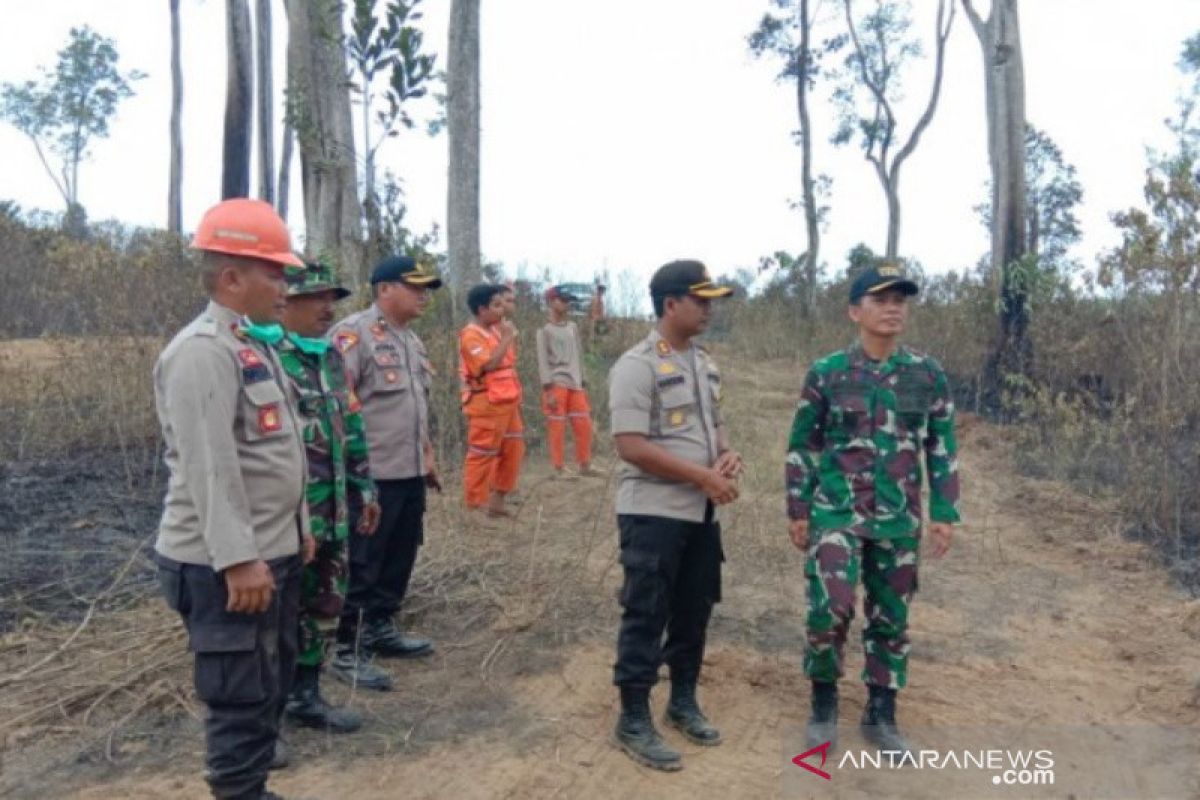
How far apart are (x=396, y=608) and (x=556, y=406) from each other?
3.90 m

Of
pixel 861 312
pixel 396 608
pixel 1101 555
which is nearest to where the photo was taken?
pixel 861 312

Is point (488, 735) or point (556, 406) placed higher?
point (556, 406)

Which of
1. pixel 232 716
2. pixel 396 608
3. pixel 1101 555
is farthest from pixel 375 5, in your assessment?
pixel 1101 555

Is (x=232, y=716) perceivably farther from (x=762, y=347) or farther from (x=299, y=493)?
(x=762, y=347)

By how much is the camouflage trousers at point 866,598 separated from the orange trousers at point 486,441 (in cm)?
354

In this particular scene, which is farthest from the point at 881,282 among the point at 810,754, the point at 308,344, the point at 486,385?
the point at 486,385

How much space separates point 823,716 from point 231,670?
2.12m

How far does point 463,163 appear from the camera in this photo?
1092cm

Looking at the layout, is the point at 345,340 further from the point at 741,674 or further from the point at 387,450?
the point at 741,674

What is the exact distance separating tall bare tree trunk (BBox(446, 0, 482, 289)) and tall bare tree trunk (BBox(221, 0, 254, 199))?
3316mm

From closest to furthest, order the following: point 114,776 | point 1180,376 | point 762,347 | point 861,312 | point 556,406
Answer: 1. point 114,776
2. point 861,312
3. point 1180,376
4. point 556,406
5. point 762,347

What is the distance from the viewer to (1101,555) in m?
6.38

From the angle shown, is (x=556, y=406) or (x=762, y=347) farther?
(x=762, y=347)

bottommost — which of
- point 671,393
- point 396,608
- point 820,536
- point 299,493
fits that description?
point 396,608
